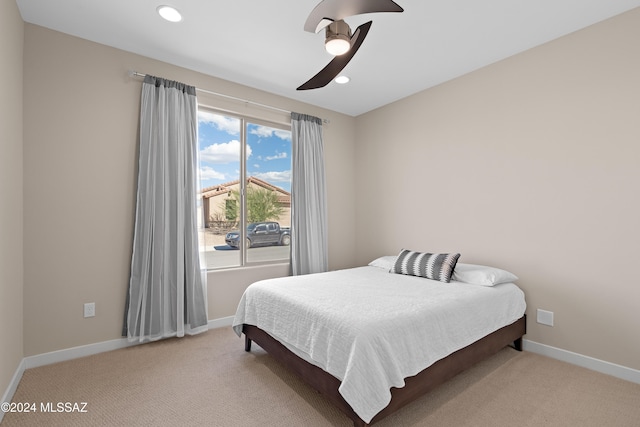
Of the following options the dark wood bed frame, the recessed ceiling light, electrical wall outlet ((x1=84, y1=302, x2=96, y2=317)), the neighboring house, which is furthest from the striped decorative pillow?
the recessed ceiling light

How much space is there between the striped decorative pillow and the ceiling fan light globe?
2070 millimetres

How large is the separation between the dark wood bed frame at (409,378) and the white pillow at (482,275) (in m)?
0.38

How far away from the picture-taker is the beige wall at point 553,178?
2.36 meters

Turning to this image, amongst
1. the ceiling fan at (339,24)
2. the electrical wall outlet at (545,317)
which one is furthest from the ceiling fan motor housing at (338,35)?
the electrical wall outlet at (545,317)

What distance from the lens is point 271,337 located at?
245cm

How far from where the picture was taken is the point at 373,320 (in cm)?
184

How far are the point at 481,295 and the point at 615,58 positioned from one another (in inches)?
83.3

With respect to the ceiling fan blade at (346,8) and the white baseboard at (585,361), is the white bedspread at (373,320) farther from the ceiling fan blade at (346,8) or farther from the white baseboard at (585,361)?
the ceiling fan blade at (346,8)

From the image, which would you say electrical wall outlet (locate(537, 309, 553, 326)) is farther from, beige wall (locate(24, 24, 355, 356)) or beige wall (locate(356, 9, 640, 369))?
beige wall (locate(24, 24, 355, 356))

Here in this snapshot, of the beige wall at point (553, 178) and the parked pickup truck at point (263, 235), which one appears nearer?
the beige wall at point (553, 178)

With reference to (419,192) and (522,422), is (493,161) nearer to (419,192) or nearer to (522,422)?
(419,192)

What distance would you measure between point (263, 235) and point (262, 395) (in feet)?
6.69

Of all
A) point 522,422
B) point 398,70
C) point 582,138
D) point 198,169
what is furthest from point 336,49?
point 522,422

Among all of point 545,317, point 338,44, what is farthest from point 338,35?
point 545,317
